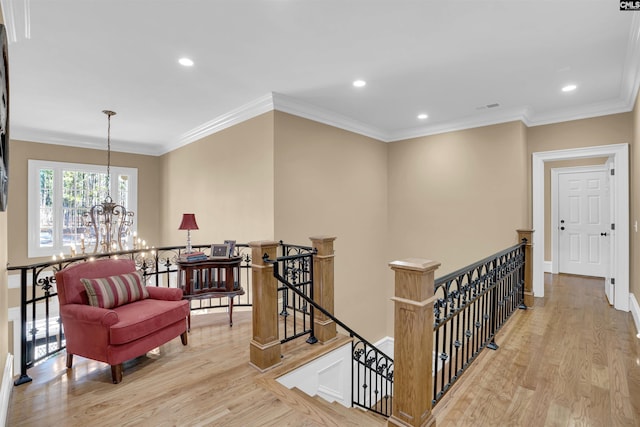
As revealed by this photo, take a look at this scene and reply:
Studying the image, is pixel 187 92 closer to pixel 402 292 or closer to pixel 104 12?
pixel 104 12

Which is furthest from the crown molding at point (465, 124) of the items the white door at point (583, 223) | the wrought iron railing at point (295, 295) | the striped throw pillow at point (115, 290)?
the striped throw pillow at point (115, 290)

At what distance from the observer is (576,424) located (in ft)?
6.52

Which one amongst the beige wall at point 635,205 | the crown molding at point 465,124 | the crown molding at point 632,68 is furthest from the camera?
the crown molding at point 465,124

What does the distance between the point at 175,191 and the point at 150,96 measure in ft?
8.91

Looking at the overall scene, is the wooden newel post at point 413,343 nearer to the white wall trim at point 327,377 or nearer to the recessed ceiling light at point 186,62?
the white wall trim at point 327,377

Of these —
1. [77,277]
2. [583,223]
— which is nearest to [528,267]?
[583,223]

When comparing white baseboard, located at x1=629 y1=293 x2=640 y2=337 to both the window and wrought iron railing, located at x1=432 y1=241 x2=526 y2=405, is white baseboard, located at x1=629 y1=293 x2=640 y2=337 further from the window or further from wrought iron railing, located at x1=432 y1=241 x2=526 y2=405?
the window

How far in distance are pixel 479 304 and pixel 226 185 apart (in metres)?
3.83

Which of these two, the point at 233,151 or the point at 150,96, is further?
the point at 233,151

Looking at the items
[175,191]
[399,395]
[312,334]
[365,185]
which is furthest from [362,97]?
[175,191]

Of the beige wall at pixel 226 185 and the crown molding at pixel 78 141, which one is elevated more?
the crown molding at pixel 78 141

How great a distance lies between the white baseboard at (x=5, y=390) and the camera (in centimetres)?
192

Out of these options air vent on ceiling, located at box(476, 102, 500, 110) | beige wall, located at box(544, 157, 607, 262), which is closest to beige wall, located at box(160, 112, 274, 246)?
air vent on ceiling, located at box(476, 102, 500, 110)

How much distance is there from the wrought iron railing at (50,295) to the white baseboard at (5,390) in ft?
0.49
